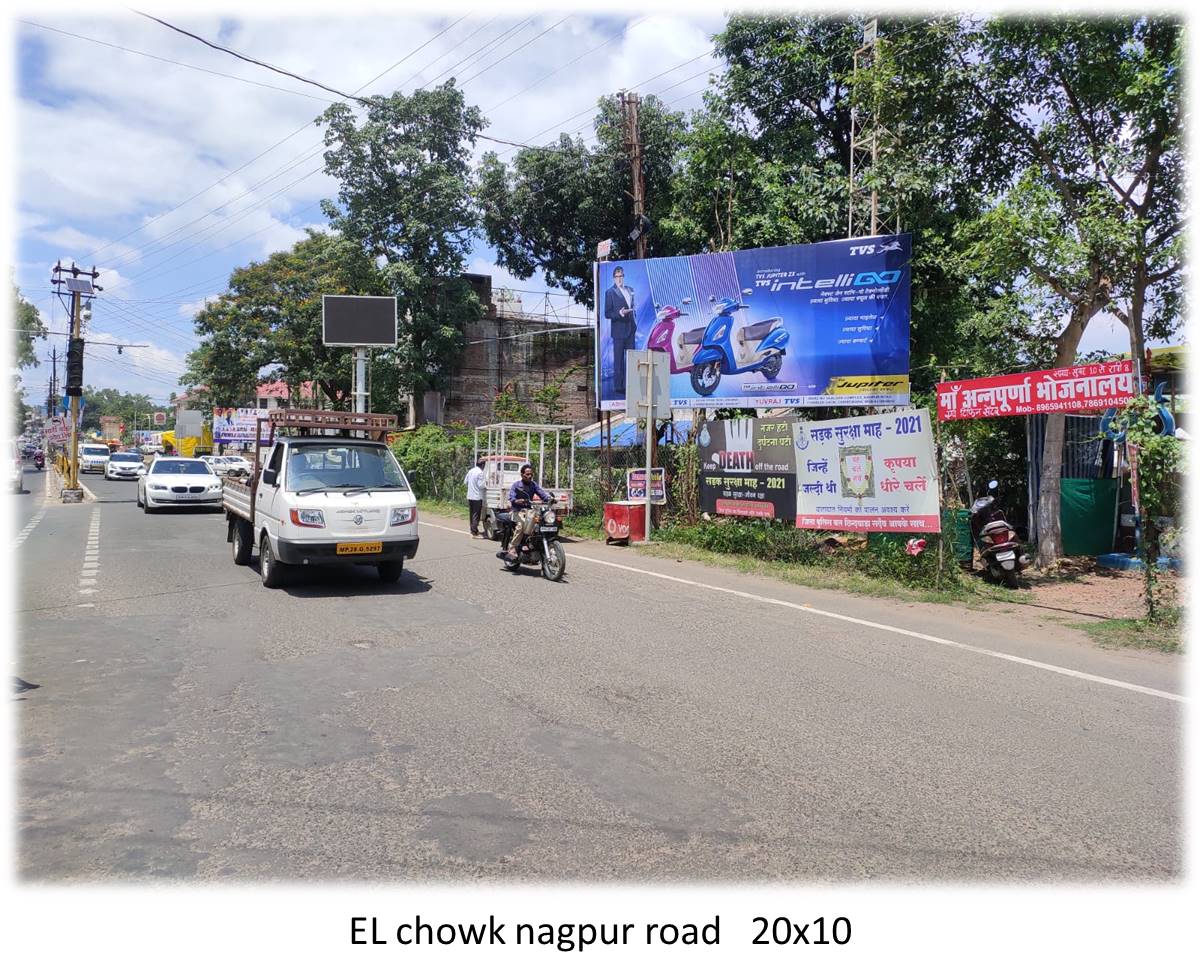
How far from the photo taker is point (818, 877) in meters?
3.49

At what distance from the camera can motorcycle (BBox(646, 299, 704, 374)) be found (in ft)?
56.6

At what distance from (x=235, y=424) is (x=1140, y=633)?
46453mm

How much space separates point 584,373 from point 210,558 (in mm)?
26570

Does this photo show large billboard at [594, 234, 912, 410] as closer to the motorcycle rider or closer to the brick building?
the motorcycle rider

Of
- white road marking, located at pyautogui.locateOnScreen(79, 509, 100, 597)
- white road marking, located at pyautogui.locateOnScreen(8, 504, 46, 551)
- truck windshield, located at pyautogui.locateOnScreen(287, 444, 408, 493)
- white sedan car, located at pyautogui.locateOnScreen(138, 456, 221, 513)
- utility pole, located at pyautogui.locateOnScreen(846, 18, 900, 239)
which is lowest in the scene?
white road marking, located at pyautogui.locateOnScreen(79, 509, 100, 597)

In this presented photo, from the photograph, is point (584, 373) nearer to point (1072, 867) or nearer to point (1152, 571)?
point (1152, 571)

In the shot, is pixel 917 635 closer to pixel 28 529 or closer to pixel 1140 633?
pixel 1140 633

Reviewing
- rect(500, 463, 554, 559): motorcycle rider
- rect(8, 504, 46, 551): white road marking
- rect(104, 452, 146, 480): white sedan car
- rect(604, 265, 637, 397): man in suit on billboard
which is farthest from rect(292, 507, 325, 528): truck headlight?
rect(104, 452, 146, 480): white sedan car

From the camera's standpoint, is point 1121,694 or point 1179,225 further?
point 1179,225

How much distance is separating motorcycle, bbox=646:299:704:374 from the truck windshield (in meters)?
7.82

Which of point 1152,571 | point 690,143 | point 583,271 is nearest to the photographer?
point 1152,571

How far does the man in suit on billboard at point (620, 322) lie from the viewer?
60.4ft

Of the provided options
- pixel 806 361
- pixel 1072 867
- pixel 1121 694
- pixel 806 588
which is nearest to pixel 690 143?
pixel 806 361

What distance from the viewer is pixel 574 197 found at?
3086cm
